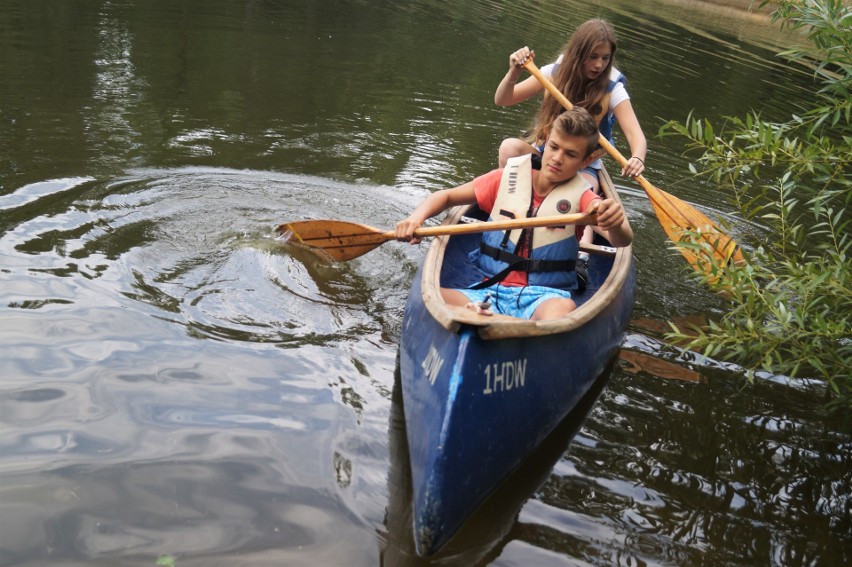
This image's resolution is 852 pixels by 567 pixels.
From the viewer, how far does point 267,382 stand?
12.0ft

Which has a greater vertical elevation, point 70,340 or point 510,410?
point 510,410

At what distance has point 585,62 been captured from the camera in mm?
4844

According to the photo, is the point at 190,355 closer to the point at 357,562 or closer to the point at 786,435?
the point at 357,562

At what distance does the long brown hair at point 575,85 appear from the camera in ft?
15.8

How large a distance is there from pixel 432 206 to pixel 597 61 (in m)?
1.48

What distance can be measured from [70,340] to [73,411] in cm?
56

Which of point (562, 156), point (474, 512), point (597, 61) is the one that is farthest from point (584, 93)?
point (474, 512)

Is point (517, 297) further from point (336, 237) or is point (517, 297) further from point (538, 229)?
point (336, 237)

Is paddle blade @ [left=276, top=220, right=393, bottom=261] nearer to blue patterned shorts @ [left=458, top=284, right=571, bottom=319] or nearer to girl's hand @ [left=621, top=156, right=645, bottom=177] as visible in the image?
blue patterned shorts @ [left=458, top=284, right=571, bottom=319]

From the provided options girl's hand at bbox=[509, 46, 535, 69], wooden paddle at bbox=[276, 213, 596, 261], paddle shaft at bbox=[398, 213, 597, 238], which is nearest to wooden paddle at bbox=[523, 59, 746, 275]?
girl's hand at bbox=[509, 46, 535, 69]

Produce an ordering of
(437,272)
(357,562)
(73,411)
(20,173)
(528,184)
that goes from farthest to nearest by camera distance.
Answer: (20,173) < (528,184) < (437,272) < (73,411) < (357,562)

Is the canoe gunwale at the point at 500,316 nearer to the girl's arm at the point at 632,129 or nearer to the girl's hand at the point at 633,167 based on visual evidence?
the girl's hand at the point at 633,167

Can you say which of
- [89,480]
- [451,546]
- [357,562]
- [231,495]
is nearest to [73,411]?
[89,480]

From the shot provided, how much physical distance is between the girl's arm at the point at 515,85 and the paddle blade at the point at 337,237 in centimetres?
122
